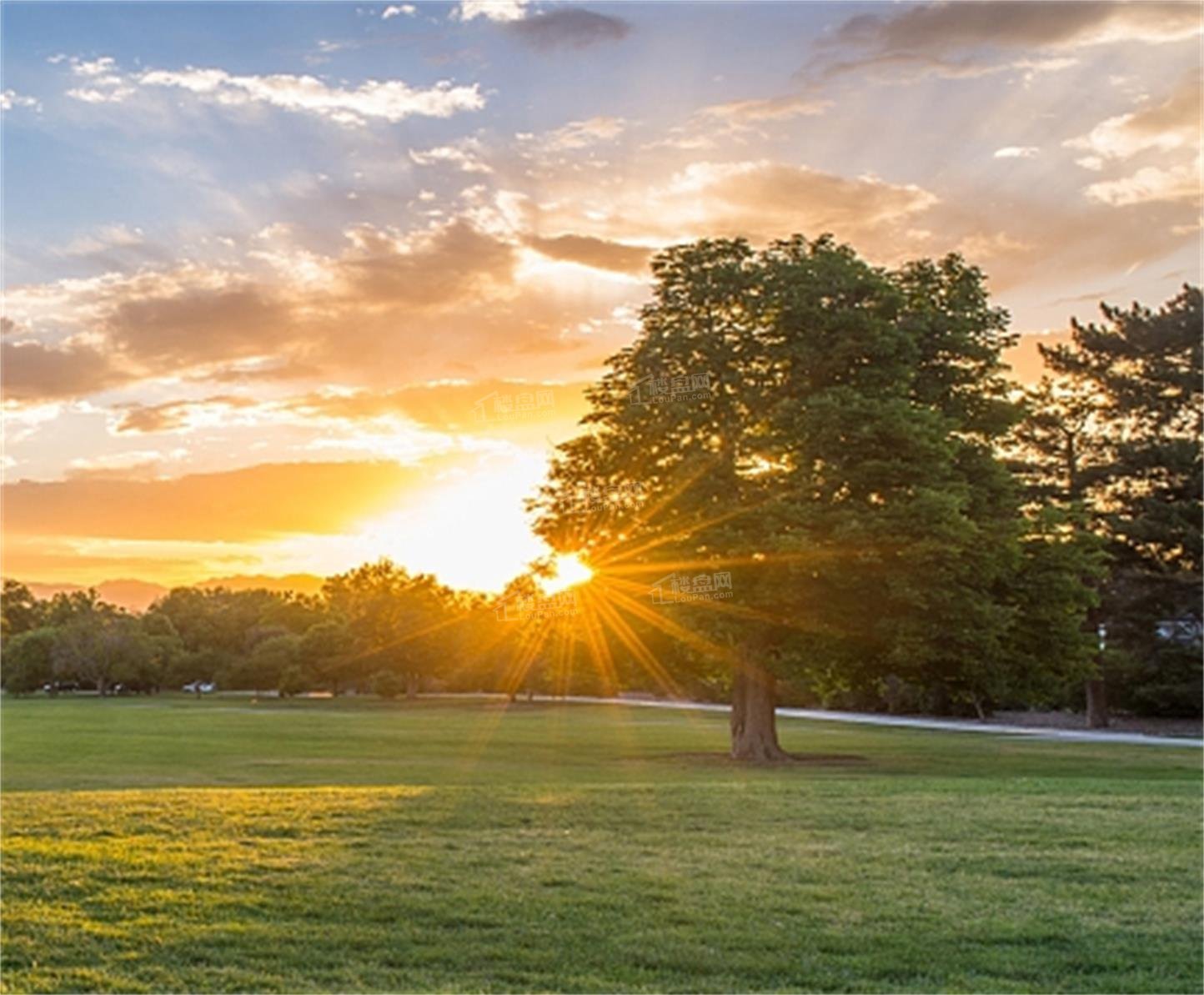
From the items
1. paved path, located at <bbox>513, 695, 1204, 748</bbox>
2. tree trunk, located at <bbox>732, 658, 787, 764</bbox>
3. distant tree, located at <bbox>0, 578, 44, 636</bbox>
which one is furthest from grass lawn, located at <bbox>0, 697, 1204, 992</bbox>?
distant tree, located at <bbox>0, 578, 44, 636</bbox>

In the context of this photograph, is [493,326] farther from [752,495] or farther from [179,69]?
[752,495]

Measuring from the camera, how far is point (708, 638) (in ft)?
84.5

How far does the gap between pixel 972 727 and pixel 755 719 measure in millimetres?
16522

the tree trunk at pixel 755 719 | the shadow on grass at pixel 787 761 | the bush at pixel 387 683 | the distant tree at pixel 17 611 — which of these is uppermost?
the distant tree at pixel 17 611

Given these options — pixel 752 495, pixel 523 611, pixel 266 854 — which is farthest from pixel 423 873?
pixel 523 611

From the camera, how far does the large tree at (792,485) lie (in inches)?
964

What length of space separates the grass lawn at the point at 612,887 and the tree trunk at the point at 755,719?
9.15 metres

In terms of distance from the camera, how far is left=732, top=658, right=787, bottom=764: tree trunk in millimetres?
27953

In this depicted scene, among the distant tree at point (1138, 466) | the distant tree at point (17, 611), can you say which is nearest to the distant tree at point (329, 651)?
the distant tree at point (17, 611)

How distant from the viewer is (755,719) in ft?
93.3

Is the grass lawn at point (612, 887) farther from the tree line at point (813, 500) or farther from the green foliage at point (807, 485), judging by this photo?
the tree line at point (813, 500)


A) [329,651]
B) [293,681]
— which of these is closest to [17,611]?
[293,681]

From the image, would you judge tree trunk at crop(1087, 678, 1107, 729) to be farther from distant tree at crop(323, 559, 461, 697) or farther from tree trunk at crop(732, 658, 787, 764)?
distant tree at crop(323, 559, 461, 697)

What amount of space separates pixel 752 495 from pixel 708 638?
9.73 ft
